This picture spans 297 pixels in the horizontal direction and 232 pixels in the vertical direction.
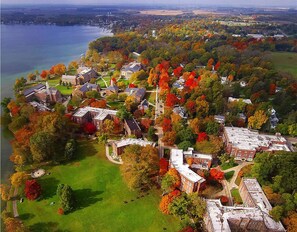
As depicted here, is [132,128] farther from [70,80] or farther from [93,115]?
[70,80]

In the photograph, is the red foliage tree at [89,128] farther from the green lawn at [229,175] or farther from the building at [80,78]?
the building at [80,78]

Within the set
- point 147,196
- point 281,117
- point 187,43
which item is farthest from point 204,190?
point 187,43

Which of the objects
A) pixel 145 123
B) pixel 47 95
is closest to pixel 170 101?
pixel 145 123

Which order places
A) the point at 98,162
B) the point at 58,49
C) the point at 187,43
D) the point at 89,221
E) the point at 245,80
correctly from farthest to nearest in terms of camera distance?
1. the point at 58,49
2. the point at 187,43
3. the point at 245,80
4. the point at 98,162
5. the point at 89,221

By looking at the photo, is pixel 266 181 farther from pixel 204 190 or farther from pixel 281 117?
pixel 281 117

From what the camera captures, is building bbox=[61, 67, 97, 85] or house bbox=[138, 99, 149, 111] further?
building bbox=[61, 67, 97, 85]

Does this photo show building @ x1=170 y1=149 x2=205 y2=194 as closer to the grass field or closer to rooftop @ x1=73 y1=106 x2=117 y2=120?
rooftop @ x1=73 y1=106 x2=117 y2=120

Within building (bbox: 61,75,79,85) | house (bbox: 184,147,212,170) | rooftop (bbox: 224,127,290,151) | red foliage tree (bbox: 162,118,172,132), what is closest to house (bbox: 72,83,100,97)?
building (bbox: 61,75,79,85)
